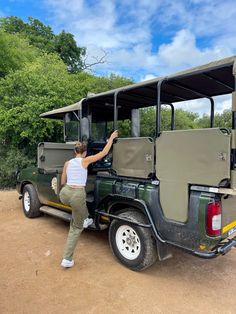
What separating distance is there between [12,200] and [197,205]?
6.60m

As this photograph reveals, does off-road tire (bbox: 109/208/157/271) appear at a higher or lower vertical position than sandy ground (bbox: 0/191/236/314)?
higher

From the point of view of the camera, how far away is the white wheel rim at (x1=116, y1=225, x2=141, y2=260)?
3574 mm

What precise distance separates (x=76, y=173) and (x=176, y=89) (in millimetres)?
2069

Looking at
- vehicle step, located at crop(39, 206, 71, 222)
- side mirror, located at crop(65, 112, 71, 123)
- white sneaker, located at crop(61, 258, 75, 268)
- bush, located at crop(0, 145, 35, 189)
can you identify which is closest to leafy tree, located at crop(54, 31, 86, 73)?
bush, located at crop(0, 145, 35, 189)

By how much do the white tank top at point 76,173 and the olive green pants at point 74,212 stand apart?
10 cm

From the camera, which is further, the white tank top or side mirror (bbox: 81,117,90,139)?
side mirror (bbox: 81,117,90,139)

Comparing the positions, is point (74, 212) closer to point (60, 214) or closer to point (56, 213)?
point (60, 214)

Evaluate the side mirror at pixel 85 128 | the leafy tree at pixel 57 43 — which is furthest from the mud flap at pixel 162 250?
the leafy tree at pixel 57 43

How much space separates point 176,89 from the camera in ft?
13.4

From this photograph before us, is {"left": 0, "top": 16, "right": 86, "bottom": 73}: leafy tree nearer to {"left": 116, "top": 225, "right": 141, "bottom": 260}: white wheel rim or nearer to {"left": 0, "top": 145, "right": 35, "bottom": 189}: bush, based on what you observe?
{"left": 0, "top": 145, "right": 35, "bottom": 189}: bush

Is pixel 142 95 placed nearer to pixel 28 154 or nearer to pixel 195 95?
pixel 195 95

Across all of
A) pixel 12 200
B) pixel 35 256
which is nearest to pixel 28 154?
pixel 12 200

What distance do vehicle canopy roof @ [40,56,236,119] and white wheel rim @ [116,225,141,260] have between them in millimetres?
2073

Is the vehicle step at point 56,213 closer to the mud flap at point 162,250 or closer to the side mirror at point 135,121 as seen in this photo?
the mud flap at point 162,250
